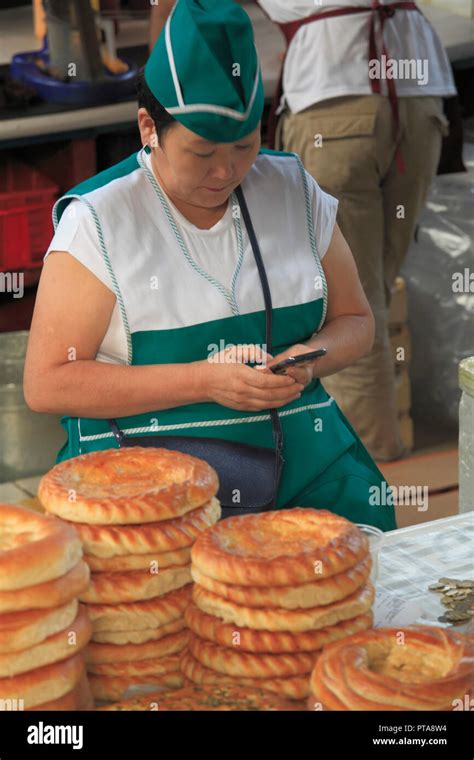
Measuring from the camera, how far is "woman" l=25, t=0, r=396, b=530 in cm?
200

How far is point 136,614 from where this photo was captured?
1.43 m

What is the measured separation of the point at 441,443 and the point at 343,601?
3470 mm

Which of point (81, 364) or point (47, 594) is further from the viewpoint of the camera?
point (81, 364)

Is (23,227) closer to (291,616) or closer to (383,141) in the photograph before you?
(383,141)


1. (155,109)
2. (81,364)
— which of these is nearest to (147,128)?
(155,109)

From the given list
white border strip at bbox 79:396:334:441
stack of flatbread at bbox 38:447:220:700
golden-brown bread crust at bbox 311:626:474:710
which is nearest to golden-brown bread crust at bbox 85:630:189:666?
stack of flatbread at bbox 38:447:220:700

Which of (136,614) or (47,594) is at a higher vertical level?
(47,594)

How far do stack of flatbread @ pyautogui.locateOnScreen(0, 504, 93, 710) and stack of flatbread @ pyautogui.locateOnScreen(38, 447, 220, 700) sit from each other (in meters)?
0.08

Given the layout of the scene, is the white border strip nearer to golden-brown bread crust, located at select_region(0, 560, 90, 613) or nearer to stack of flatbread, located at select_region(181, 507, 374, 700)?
stack of flatbread, located at select_region(181, 507, 374, 700)

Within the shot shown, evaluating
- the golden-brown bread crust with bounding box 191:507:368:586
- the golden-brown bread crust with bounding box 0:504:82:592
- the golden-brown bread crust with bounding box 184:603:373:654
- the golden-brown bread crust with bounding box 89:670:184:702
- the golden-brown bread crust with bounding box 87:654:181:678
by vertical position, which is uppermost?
the golden-brown bread crust with bounding box 0:504:82:592

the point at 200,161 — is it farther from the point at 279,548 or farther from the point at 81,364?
the point at 279,548

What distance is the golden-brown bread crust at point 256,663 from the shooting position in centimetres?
137

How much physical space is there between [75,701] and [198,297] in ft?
3.22

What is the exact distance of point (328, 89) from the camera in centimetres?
404
